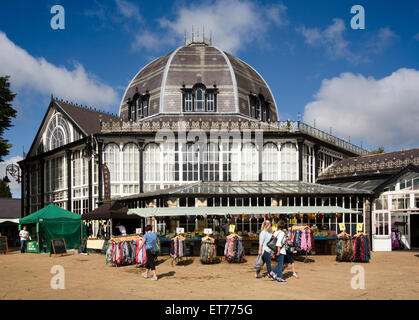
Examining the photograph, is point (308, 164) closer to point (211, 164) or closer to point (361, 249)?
point (211, 164)

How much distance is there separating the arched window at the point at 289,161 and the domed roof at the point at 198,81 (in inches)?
166

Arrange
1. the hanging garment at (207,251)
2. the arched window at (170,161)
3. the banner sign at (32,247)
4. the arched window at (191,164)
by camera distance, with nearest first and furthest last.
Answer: the hanging garment at (207,251) → the banner sign at (32,247) → the arched window at (191,164) → the arched window at (170,161)

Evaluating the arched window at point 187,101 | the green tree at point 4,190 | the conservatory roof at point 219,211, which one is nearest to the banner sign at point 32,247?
the conservatory roof at point 219,211

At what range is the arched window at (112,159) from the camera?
95.0 feet

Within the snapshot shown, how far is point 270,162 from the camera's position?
94.3 ft

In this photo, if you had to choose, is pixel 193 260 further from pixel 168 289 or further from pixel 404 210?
pixel 404 210

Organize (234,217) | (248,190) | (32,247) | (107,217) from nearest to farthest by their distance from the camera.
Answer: (107,217), (234,217), (248,190), (32,247)

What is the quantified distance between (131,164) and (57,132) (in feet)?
30.6

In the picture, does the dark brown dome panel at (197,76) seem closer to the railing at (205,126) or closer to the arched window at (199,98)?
the arched window at (199,98)

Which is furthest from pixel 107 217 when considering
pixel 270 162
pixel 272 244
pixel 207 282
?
pixel 270 162

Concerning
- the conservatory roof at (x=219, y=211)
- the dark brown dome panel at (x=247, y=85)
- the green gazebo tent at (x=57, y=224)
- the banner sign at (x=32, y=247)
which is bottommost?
the banner sign at (x=32, y=247)

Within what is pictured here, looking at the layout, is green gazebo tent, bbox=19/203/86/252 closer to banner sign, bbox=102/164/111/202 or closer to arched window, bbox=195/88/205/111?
banner sign, bbox=102/164/111/202

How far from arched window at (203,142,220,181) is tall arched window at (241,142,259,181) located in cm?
164

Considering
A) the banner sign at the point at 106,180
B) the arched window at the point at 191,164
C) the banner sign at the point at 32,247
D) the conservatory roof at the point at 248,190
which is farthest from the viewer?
the arched window at the point at 191,164
